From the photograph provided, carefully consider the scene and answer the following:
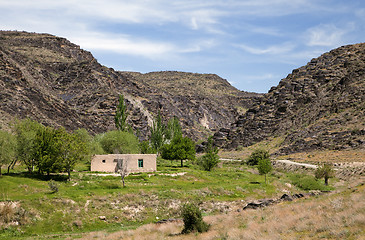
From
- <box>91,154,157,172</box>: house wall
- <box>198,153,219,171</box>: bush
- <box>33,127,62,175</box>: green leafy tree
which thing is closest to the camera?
<box>33,127,62,175</box>: green leafy tree

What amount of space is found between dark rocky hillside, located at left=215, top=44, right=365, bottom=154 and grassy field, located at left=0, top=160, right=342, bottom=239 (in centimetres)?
4679

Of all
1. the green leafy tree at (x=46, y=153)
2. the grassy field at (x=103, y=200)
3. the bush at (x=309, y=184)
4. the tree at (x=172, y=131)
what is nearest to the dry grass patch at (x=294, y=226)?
the grassy field at (x=103, y=200)

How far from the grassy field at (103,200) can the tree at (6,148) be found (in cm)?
292

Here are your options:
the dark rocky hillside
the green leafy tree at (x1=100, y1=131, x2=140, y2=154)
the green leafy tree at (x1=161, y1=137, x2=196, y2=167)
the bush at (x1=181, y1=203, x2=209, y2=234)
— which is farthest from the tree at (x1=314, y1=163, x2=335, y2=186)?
the green leafy tree at (x1=100, y1=131, x2=140, y2=154)

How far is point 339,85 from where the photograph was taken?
121375 mm

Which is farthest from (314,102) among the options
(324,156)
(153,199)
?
(153,199)

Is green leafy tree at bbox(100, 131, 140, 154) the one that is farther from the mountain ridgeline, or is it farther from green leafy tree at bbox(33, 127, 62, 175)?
green leafy tree at bbox(33, 127, 62, 175)

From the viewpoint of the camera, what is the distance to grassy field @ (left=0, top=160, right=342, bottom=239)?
29.2m

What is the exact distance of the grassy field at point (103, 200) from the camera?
29239 millimetres

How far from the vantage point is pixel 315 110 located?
117m

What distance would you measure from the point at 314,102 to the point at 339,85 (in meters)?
11.1

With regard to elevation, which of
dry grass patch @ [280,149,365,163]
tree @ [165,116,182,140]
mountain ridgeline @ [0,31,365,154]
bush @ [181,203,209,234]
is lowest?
bush @ [181,203,209,234]

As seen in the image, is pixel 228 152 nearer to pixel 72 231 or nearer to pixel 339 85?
pixel 339 85

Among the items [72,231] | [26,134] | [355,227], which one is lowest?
[72,231]
